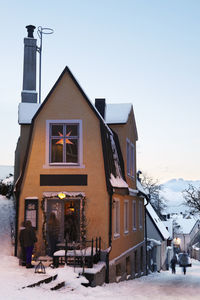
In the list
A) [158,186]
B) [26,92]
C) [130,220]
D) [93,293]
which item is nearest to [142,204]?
[130,220]

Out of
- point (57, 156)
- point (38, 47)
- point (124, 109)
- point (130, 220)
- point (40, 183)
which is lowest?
point (130, 220)

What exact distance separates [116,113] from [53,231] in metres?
7.05

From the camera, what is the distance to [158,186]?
211 feet

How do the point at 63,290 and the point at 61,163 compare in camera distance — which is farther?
the point at 61,163

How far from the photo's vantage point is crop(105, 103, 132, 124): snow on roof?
21.6 meters

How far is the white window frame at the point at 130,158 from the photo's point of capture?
2282 cm

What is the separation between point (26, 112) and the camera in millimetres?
20797

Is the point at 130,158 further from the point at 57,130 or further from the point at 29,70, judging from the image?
the point at 29,70

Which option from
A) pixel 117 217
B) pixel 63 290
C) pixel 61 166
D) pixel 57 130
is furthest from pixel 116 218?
pixel 63 290

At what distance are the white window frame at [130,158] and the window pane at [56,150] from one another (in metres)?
4.79

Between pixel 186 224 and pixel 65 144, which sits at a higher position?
pixel 65 144

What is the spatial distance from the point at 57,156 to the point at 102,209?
116 inches

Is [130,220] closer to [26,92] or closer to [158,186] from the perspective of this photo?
[26,92]

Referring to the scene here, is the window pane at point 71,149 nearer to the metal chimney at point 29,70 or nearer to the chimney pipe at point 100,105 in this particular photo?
the chimney pipe at point 100,105
